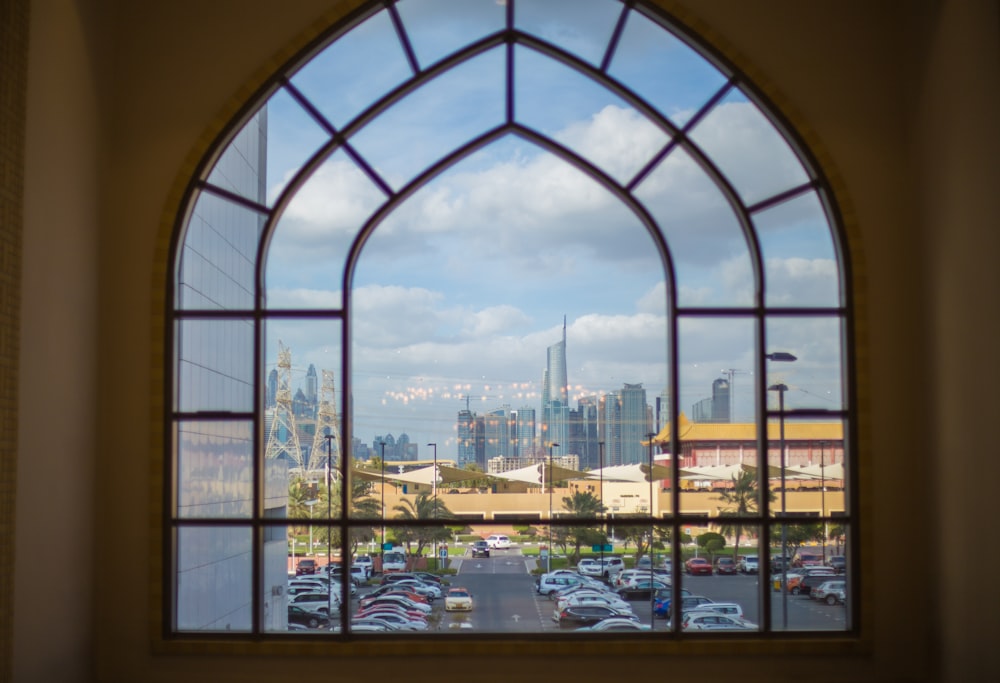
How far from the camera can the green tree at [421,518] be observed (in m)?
6.14

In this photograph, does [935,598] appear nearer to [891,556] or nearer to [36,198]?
[891,556]

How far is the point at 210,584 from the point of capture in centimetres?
601

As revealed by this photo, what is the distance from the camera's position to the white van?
20.0 feet

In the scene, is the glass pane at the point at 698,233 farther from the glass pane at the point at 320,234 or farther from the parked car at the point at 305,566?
the parked car at the point at 305,566

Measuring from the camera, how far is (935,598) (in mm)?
5805

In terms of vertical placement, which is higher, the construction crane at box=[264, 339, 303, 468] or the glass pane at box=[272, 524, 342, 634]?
the construction crane at box=[264, 339, 303, 468]

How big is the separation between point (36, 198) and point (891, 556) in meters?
5.08

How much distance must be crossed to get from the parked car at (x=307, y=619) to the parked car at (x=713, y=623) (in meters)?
2.09

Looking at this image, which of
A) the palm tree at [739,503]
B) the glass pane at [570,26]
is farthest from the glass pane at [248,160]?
the palm tree at [739,503]

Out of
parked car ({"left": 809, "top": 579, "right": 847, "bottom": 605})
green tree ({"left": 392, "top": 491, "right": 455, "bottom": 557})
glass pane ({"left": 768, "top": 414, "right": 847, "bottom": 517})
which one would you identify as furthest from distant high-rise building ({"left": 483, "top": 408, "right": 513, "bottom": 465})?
parked car ({"left": 809, "top": 579, "right": 847, "bottom": 605})

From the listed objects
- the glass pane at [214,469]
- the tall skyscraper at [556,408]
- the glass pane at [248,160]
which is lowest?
the glass pane at [214,469]

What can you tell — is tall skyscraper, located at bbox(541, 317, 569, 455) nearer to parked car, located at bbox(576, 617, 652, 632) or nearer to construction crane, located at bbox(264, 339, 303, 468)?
parked car, located at bbox(576, 617, 652, 632)

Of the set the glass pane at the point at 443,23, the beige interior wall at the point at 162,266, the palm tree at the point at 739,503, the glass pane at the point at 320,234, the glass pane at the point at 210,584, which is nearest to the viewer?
the beige interior wall at the point at 162,266

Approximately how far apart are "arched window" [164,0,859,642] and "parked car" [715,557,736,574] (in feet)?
0.06
